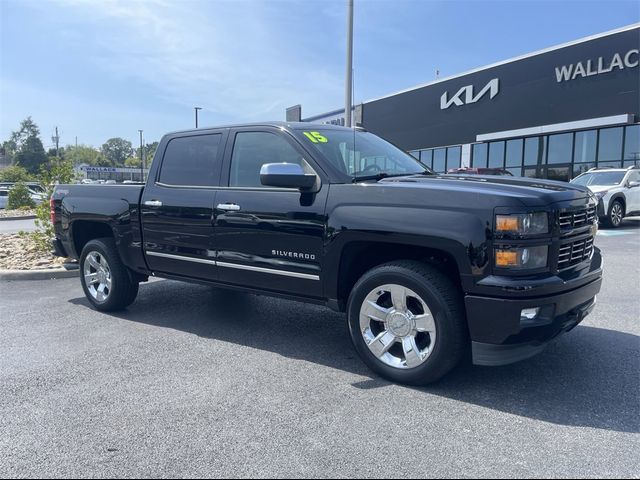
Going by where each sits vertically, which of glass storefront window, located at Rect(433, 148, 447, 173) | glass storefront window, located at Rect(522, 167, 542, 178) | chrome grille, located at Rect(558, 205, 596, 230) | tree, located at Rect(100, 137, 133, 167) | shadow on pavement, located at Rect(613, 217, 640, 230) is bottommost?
shadow on pavement, located at Rect(613, 217, 640, 230)

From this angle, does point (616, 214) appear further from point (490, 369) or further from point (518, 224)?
point (518, 224)

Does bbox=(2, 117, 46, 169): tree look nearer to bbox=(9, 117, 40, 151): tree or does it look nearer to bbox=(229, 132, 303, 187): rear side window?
bbox=(9, 117, 40, 151): tree

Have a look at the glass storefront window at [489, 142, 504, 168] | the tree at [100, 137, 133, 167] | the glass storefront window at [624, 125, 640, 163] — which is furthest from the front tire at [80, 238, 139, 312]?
the tree at [100, 137, 133, 167]

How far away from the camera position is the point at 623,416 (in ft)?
10.5

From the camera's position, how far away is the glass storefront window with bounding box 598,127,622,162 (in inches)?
809

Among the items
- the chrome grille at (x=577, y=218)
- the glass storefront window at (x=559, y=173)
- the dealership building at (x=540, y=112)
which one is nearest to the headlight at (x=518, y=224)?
the chrome grille at (x=577, y=218)

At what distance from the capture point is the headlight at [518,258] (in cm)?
327

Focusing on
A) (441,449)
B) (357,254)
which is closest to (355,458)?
Result: (441,449)

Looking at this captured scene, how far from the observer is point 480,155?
2712cm

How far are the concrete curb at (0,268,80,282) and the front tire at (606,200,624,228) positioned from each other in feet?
42.3

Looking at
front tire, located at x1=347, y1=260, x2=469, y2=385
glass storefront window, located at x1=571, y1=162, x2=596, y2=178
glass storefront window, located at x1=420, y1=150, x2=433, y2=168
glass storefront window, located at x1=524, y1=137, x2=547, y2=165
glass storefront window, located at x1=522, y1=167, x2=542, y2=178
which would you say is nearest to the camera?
front tire, located at x1=347, y1=260, x2=469, y2=385

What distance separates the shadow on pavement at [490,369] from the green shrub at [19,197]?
18356mm

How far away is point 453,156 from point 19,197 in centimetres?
2128

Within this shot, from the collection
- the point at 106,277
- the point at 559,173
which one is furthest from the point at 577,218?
the point at 559,173
